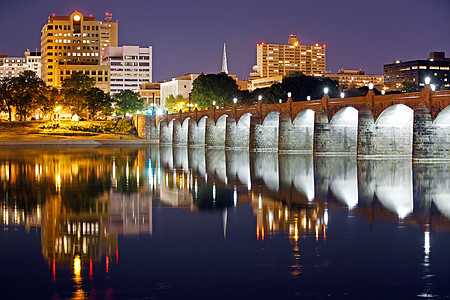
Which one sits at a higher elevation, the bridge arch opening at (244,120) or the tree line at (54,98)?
the tree line at (54,98)

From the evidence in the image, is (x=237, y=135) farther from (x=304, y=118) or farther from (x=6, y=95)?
(x=6, y=95)

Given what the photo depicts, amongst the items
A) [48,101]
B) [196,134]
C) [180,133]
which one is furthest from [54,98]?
[196,134]

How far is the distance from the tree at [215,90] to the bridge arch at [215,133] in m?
36.3

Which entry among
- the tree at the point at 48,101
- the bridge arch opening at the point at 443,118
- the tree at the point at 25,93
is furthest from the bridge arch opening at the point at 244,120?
the tree at the point at 48,101

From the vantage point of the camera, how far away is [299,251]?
15.5m

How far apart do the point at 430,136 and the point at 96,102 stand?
340 ft

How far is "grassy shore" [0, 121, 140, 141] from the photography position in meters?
116

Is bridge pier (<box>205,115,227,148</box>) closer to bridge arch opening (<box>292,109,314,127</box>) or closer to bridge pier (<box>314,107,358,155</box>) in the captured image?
bridge arch opening (<box>292,109,314,127</box>)

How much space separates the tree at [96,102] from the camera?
139500 mm

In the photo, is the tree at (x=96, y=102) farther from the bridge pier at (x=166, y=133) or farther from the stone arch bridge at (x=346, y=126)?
the stone arch bridge at (x=346, y=126)

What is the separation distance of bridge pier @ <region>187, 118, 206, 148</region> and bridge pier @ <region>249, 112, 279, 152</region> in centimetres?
2384

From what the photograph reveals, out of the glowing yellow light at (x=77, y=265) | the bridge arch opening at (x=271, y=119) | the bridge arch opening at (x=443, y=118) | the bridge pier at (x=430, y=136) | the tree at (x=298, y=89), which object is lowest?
the glowing yellow light at (x=77, y=265)

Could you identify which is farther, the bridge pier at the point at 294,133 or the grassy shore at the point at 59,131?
the grassy shore at the point at 59,131

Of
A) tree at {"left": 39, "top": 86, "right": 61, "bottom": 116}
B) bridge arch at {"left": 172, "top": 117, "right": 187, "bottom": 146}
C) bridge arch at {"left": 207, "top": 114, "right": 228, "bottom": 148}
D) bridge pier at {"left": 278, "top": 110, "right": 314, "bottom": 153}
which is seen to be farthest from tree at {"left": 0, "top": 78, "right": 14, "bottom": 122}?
bridge pier at {"left": 278, "top": 110, "right": 314, "bottom": 153}
